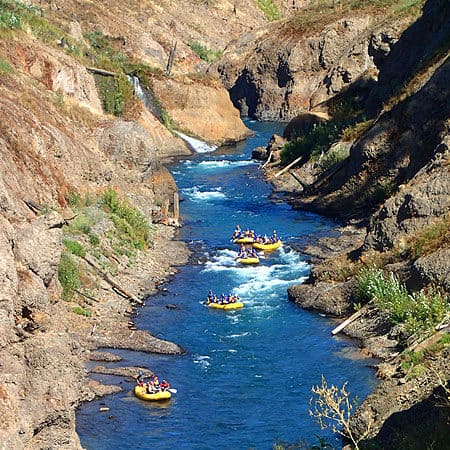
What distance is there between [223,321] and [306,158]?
35.7 metres

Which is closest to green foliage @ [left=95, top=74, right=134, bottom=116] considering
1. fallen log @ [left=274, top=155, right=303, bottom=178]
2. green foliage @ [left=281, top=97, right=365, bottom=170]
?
fallen log @ [left=274, top=155, right=303, bottom=178]

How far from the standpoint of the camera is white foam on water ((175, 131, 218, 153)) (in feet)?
286

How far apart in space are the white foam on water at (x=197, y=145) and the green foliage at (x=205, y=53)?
40.5 meters

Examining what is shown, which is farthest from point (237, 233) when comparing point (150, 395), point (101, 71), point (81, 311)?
point (101, 71)

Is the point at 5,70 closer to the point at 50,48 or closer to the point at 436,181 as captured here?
the point at 50,48

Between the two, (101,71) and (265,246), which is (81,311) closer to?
(265,246)

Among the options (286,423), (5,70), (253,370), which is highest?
(5,70)

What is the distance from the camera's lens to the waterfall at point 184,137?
84000 mm

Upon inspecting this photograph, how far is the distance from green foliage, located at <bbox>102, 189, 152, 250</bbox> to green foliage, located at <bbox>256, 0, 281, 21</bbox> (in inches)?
4141

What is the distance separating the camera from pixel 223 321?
38406 millimetres

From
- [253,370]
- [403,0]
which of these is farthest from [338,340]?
[403,0]

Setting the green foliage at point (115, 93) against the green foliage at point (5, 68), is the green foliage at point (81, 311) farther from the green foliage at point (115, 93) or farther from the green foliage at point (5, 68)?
the green foliage at point (115, 93)

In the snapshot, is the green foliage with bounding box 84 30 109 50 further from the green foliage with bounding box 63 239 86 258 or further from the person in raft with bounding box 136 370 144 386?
the person in raft with bounding box 136 370 144 386

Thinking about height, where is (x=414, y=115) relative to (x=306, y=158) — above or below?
below
